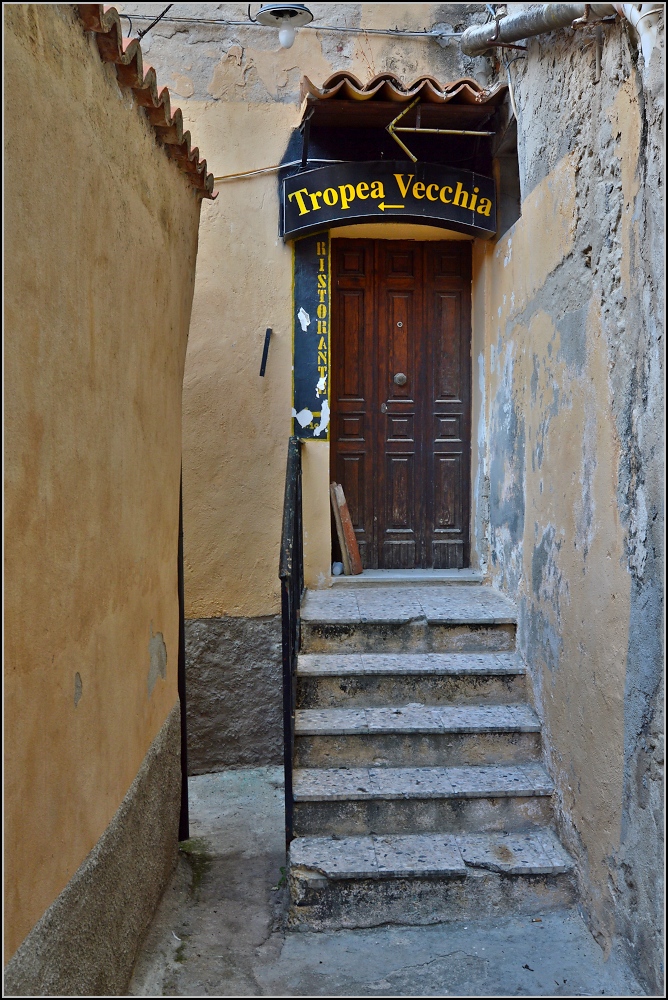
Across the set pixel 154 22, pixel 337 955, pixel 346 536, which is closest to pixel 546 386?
pixel 346 536

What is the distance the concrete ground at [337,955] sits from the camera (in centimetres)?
291

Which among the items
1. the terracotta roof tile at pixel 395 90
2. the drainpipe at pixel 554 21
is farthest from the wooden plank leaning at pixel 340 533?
the drainpipe at pixel 554 21

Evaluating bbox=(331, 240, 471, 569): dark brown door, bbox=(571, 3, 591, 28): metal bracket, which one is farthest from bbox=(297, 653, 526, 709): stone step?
bbox=(571, 3, 591, 28): metal bracket

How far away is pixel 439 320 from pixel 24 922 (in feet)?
15.5

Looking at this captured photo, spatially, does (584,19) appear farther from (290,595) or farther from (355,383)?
(355,383)

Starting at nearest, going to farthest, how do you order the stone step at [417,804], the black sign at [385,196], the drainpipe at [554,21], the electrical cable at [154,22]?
the drainpipe at [554,21] < the stone step at [417,804] < the electrical cable at [154,22] < the black sign at [385,196]

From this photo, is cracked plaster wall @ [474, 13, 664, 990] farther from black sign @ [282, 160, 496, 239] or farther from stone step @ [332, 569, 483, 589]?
stone step @ [332, 569, 483, 589]

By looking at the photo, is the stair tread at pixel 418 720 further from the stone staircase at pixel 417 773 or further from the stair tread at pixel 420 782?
the stair tread at pixel 420 782

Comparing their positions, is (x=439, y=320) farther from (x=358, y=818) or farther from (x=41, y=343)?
(x=41, y=343)

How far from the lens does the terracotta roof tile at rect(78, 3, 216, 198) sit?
2305mm

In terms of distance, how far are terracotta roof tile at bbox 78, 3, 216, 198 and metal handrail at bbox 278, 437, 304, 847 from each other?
5.15ft

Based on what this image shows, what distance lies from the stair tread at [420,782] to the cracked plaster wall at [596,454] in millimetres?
158

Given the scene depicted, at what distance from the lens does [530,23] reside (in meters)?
3.46

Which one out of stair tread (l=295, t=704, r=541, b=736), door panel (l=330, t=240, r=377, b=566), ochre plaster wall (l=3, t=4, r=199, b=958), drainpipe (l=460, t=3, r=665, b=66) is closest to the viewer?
ochre plaster wall (l=3, t=4, r=199, b=958)
